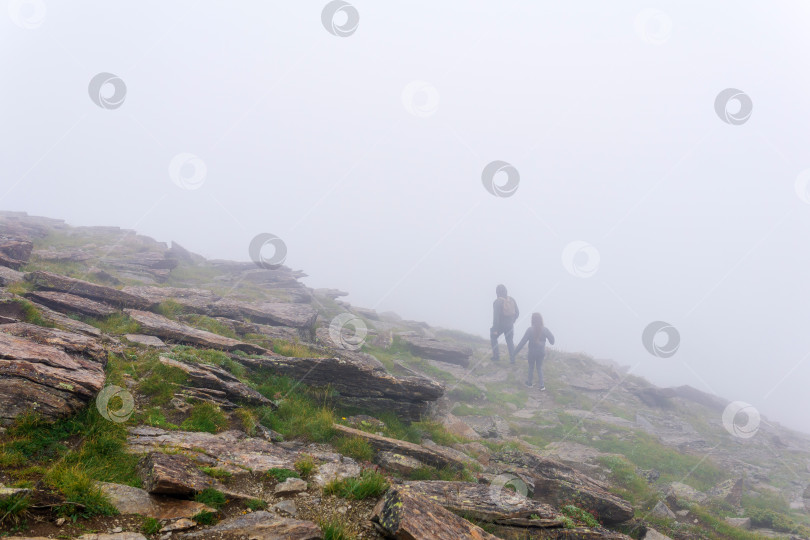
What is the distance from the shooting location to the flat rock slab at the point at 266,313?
770 inches

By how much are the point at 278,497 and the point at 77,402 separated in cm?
455

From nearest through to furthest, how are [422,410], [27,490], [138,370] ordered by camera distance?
1. [27,490]
2. [138,370]
3. [422,410]

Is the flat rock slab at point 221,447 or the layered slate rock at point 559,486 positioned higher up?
the layered slate rock at point 559,486

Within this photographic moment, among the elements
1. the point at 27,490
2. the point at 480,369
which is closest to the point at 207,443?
the point at 27,490

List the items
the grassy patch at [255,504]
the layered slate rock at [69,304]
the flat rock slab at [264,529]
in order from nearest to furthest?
1. the flat rock slab at [264,529]
2. the grassy patch at [255,504]
3. the layered slate rock at [69,304]

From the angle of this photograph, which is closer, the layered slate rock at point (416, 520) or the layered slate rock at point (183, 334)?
the layered slate rock at point (416, 520)

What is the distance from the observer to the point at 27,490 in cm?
524

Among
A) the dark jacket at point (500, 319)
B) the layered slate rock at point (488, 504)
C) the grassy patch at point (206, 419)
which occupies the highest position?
the dark jacket at point (500, 319)

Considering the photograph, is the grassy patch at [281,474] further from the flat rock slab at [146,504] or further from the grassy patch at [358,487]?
the flat rock slab at [146,504]

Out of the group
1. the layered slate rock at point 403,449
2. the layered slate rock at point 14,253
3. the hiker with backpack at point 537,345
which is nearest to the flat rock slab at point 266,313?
the layered slate rock at point 14,253

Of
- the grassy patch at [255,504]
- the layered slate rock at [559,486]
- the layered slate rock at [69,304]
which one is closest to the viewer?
the grassy patch at [255,504]

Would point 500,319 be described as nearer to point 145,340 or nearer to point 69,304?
point 145,340

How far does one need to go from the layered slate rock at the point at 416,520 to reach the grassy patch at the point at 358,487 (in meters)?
1.00

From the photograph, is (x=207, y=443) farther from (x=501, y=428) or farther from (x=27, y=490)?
(x=501, y=428)
